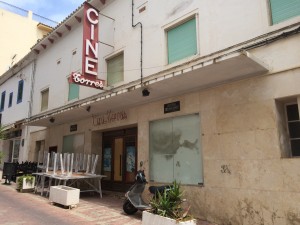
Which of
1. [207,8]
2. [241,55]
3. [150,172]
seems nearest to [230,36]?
[207,8]

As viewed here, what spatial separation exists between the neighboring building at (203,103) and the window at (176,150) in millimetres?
33

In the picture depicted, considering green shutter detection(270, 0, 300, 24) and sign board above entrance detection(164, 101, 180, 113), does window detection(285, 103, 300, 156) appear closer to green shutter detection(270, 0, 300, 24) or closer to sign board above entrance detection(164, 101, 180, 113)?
green shutter detection(270, 0, 300, 24)

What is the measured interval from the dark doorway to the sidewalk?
1.24 m

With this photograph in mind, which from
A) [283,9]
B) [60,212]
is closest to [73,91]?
[60,212]

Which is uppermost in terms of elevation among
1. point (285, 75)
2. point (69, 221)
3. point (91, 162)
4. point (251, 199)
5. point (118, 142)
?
point (285, 75)

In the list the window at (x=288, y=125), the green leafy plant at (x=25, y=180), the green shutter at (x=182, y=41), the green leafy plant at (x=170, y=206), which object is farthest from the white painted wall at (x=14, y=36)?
the window at (x=288, y=125)

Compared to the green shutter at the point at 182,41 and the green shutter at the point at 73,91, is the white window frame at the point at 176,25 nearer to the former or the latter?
the green shutter at the point at 182,41

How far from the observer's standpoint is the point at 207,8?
350 inches

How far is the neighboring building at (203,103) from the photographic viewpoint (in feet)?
22.1

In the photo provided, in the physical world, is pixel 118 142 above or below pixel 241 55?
below

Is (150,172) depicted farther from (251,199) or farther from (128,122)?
(251,199)

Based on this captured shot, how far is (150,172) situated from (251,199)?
12.9ft

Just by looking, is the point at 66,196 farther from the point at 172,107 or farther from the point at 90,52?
the point at 90,52

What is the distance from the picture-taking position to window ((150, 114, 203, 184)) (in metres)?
8.56
